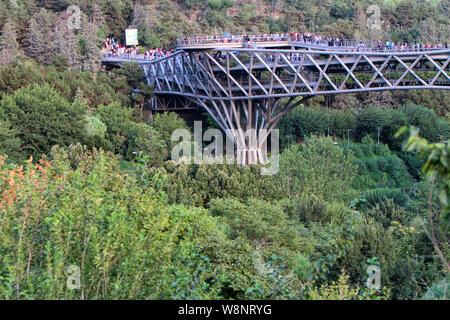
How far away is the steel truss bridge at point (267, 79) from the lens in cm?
3909

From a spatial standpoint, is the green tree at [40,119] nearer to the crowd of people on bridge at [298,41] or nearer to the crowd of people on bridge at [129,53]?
the crowd of people on bridge at [298,41]

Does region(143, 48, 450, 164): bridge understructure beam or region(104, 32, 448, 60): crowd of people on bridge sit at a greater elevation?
region(104, 32, 448, 60): crowd of people on bridge

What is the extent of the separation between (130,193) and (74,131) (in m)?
32.6

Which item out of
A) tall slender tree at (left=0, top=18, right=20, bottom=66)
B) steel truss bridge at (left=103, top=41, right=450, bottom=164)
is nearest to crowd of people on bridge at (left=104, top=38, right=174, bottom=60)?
steel truss bridge at (left=103, top=41, right=450, bottom=164)

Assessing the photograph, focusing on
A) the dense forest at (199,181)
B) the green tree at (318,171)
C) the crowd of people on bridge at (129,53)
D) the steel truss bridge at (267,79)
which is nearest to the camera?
the dense forest at (199,181)

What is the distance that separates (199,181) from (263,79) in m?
12.8

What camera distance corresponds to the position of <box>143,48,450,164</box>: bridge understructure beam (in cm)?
3975

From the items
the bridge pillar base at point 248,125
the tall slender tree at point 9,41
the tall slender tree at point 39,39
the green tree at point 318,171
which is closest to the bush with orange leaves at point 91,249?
the green tree at point 318,171

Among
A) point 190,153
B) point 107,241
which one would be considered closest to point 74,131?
point 190,153

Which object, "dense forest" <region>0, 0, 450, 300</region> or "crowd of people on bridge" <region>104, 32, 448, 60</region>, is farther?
"crowd of people on bridge" <region>104, 32, 448, 60</region>

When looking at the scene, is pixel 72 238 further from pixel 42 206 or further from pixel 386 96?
pixel 386 96

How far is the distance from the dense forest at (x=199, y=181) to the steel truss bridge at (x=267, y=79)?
3.93 m

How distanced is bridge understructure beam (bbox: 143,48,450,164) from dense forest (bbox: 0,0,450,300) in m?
3.88

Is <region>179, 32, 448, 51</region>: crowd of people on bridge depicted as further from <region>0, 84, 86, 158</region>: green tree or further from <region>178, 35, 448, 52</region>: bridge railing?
<region>0, 84, 86, 158</region>: green tree
